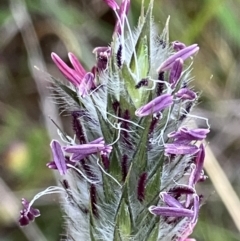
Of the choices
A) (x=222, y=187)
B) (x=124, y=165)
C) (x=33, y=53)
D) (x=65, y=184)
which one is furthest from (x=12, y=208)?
(x=124, y=165)

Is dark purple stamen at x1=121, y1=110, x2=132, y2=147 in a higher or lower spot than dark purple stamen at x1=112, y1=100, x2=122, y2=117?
lower

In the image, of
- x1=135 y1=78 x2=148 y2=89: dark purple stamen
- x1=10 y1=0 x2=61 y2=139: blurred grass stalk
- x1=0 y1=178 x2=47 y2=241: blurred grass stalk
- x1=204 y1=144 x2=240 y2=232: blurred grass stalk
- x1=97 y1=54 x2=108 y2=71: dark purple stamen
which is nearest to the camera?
x1=135 y1=78 x2=148 y2=89: dark purple stamen

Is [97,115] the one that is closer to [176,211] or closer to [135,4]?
[176,211]

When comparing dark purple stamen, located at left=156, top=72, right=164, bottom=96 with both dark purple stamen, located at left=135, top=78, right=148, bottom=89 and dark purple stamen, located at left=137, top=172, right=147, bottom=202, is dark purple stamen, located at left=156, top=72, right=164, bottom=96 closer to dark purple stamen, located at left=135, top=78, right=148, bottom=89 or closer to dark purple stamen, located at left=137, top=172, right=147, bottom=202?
dark purple stamen, located at left=135, top=78, right=148, bottom=89

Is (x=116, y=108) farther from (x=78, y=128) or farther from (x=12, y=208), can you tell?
(x=12, y=208)

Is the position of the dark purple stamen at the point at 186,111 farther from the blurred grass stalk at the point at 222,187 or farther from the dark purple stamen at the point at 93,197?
the blurred grass stalk at the point at 222,187

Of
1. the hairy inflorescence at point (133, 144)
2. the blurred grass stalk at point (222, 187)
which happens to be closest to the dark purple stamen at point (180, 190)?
the hairy inflorescence at point (133, 144)

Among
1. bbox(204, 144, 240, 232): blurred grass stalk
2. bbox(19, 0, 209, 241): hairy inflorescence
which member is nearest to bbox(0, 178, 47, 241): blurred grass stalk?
bbox(204, 144, 240, 232): blurred grass stalk

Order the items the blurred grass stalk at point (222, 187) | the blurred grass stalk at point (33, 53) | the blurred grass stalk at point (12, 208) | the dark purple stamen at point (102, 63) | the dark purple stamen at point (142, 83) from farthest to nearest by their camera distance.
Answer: the blurred grass stalk at point (33, 53) → the blurred grass stalk at point (12, 208) → the blurred grass stalk at point (222, 187) → the dark purple stamen at point (102, 63) → the dark purple stamen at point (142, 83)
